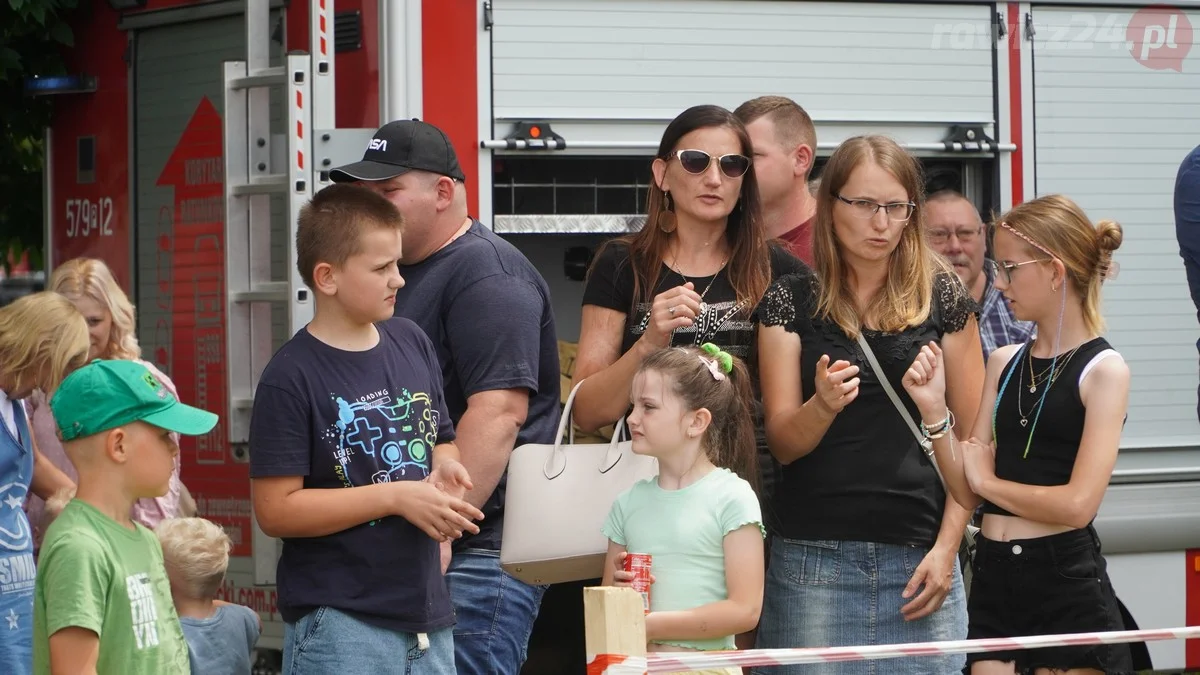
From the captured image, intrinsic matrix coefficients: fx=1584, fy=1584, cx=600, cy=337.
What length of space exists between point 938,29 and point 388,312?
10.0 ft

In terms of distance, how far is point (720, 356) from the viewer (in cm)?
377

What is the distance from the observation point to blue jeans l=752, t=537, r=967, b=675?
3758 millimetres

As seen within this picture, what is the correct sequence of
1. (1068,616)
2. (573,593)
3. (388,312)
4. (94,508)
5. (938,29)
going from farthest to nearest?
(938,29)
(573,593)
(1068,616)
(388,312)
(94,508)

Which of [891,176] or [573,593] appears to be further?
[573,593]

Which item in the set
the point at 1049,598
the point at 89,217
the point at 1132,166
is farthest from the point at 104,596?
the point at 1132,166

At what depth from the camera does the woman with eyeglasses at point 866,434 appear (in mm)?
3768

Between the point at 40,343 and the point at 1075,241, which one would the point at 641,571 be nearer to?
the point at 1075,241

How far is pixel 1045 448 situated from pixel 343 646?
1733mm

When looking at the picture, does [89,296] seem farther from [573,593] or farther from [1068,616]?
[1068,616]

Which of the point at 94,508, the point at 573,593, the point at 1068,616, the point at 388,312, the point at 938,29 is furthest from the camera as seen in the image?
the point at 938,29

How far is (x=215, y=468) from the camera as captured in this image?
5.93 metres

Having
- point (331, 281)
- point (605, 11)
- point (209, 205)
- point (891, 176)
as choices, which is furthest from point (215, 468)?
point (891, 176)

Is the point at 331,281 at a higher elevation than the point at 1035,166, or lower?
lower

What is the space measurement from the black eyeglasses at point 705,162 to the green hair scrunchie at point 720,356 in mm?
525
